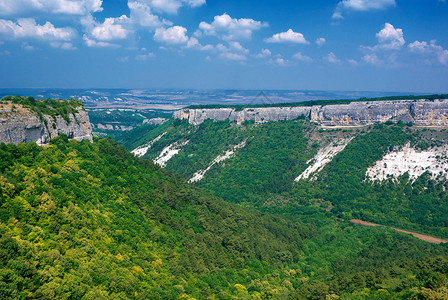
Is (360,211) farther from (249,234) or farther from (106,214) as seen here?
(106,214)

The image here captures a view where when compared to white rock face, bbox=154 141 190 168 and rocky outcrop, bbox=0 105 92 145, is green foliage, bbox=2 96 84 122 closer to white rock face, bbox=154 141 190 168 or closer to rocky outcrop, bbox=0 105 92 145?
rocky outcrop, bbox=0 105 92 145

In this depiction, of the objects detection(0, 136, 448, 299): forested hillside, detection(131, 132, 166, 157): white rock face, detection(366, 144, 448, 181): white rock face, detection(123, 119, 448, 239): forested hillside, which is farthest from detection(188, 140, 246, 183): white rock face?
detection(0, 136, 448, 299): forested hillside

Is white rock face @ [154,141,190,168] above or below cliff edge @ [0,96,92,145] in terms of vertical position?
below

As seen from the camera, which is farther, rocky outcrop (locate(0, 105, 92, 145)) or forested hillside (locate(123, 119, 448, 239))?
forested hillside (locate(123, 119, 448, 239))

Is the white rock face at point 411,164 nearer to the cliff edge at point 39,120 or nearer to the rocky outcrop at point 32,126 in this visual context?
the cliff edge at point 39,120

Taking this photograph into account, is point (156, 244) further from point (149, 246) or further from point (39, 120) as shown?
point (39, 120)

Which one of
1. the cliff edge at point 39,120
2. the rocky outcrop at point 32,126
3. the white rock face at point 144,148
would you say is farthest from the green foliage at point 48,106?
the white rock face at point 144,148

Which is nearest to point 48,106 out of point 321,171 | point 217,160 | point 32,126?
point 32,126
